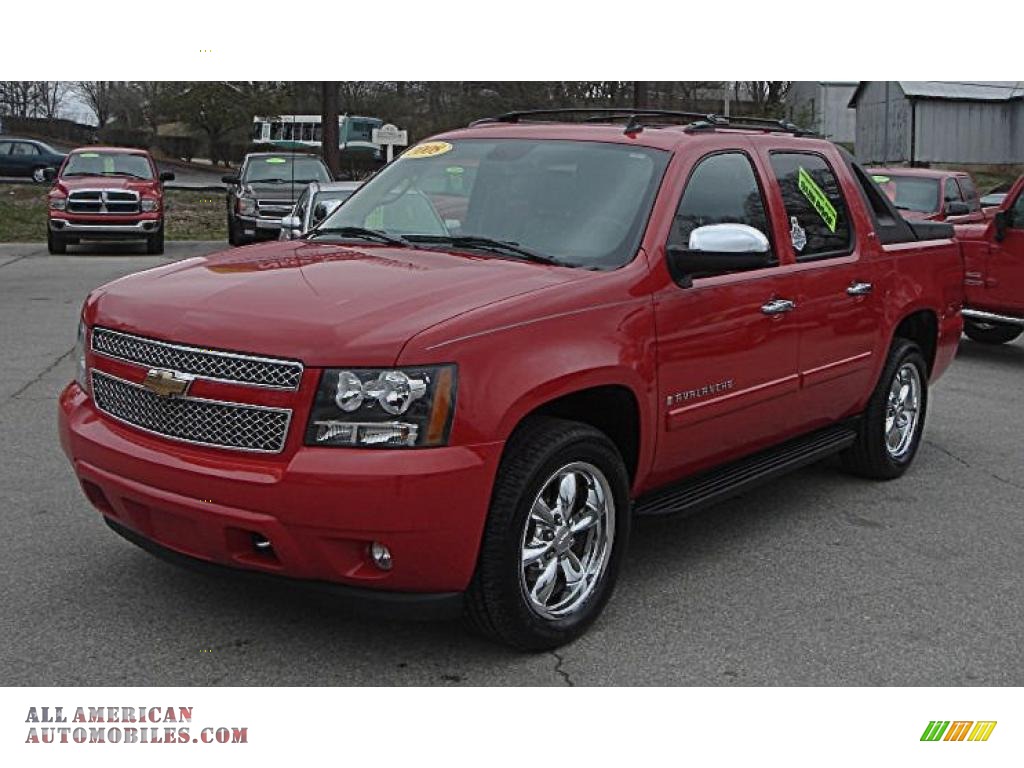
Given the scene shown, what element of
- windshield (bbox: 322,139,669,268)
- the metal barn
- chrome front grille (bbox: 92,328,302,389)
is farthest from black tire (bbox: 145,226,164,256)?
the metal barn

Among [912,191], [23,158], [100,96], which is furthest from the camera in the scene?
[100,96]

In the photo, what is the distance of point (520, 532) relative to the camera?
396 cm

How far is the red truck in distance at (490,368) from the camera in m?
3.69

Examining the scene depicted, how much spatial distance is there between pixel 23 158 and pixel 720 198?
39.4 metres

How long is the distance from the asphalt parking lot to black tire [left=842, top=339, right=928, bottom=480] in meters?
0.10

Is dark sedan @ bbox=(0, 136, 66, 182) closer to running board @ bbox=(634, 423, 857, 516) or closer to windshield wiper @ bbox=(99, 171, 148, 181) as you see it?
windshield wiper @ bbox=(99, 171, 148, 181)

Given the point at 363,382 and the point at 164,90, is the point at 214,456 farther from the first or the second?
the point at 164,90

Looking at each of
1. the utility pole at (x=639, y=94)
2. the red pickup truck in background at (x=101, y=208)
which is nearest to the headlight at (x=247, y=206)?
the red pickup truck in background at (x=101, y=208)

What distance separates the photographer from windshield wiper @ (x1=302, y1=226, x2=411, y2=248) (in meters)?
4.97

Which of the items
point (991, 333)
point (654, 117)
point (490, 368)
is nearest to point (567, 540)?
point (490, 368)

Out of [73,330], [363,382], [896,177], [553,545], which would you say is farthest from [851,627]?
[896,177]

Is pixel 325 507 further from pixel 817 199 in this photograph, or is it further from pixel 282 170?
pixel 282 170

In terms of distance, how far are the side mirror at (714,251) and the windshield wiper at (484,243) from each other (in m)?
0.51

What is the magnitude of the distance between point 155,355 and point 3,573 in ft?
4.89
